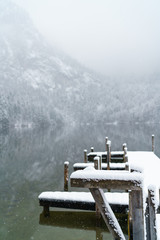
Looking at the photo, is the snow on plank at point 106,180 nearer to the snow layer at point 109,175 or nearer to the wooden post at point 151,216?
the snow layer at point 109,175

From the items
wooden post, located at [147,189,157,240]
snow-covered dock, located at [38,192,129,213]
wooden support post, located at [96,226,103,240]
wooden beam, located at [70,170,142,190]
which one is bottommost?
wooden support post, located at [96,226,103,240]

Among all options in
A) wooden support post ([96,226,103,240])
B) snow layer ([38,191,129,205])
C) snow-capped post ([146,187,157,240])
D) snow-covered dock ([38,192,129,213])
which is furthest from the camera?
snow layer ([38,191,129,205])

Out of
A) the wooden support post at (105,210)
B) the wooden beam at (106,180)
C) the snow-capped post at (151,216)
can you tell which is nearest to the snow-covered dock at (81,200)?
the snow-capped post at (151,216)

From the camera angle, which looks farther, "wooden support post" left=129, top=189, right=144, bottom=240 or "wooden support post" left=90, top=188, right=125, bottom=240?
"wooden support post" left=90, top=188, right=125, bottom=240

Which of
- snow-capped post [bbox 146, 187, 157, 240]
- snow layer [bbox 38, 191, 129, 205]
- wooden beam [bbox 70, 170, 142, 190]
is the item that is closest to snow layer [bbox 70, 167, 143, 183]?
wooden beam [bbox 70, 170, 142, 190]

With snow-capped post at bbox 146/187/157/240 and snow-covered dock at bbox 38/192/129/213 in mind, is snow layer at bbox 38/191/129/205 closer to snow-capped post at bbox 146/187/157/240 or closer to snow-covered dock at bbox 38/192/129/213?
snow-covered dock at bbox 38/192/129/213

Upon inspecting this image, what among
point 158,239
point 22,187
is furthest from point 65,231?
point 22,187

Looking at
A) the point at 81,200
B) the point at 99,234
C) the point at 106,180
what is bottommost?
the point at 99,234

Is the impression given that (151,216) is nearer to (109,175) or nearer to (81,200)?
(109,175)

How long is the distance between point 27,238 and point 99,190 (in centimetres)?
563

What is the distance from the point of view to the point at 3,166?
79.7 ft

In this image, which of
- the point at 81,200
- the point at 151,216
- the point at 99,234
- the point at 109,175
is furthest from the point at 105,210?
the point at 81,200

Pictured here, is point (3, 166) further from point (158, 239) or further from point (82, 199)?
point (158, 239)

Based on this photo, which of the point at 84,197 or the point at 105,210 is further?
the point at 84,197
